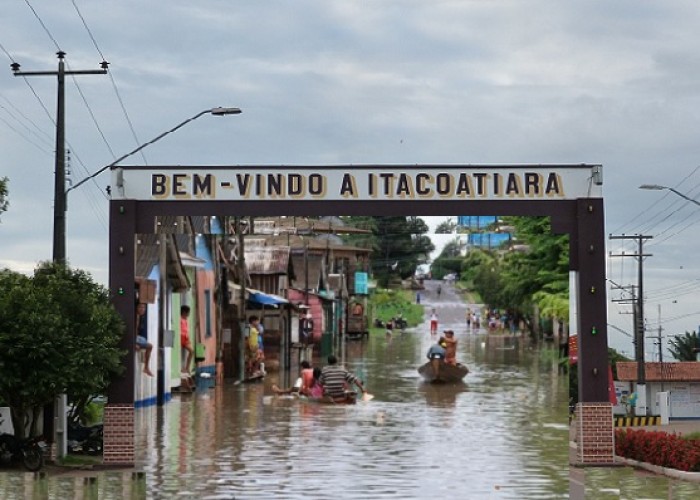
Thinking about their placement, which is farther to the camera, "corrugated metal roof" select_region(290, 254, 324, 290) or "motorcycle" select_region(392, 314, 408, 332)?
"motorcycle" select_region(392, 314, 408, 332)

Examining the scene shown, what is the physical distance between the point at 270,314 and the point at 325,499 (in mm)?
39755

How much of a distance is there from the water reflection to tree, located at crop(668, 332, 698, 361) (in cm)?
3606

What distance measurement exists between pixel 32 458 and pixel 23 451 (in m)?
0.25

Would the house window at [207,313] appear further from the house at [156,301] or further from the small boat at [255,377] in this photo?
the house at [156,301]

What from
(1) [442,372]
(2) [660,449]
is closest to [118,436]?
(2) [660,449]

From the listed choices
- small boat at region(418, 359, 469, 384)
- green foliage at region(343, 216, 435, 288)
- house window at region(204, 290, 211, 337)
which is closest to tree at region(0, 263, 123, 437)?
green foliage at region(343, 216, 435, 288)

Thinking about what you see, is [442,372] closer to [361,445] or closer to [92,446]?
[361,445]

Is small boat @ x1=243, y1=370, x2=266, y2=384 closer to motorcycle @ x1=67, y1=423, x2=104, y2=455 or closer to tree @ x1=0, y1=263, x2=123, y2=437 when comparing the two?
motorcycle @ x1=67, y1=423, x2=104, y2=455

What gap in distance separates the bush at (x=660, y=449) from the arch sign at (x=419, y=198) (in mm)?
1216

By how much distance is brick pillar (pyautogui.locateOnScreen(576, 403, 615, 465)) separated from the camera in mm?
24047

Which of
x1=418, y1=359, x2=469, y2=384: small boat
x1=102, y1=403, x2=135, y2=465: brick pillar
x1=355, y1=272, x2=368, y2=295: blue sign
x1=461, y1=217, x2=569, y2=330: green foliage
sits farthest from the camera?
x1=355, y1=272, x2=368, y2=295: blue sign

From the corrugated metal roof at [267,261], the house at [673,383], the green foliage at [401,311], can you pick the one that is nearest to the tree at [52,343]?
the house at [673,383]

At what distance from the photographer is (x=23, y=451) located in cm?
2281

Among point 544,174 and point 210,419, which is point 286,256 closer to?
point 210,419
